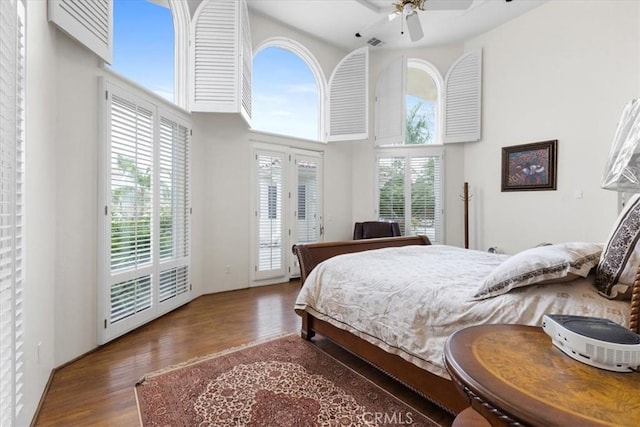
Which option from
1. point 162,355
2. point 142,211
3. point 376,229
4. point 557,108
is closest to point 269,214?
point 376,229

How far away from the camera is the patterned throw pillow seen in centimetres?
124

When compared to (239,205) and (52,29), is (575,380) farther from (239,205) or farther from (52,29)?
(239,205)

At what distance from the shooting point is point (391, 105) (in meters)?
5.25

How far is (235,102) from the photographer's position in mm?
3762

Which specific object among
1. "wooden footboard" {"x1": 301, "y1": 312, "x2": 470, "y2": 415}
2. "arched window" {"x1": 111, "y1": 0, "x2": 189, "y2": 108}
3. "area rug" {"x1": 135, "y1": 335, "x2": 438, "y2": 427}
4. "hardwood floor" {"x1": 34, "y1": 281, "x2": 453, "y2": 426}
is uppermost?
"arched window" {"x1": 111, "y1": 0, "x2": 189, "y2": 108}

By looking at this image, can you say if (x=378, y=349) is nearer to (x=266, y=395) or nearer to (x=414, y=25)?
(x=266, y=395)

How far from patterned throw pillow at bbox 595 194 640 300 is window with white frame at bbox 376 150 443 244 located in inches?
159

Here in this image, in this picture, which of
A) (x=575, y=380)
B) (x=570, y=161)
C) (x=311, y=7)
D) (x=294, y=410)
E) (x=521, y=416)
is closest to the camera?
(x=521, y=416)

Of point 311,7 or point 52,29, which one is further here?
point 311,7

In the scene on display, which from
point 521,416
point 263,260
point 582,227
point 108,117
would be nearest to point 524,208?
point 582,227

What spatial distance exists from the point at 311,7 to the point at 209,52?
169 centimetres

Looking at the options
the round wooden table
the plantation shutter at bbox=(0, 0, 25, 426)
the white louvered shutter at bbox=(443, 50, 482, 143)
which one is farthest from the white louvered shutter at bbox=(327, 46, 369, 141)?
the round wooden table

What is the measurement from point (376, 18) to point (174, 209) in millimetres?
3927

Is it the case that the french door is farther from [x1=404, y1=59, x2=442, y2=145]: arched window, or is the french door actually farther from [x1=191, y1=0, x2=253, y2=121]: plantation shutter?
[x1=404, y1=59, x2=442, y2=145]: arched window
